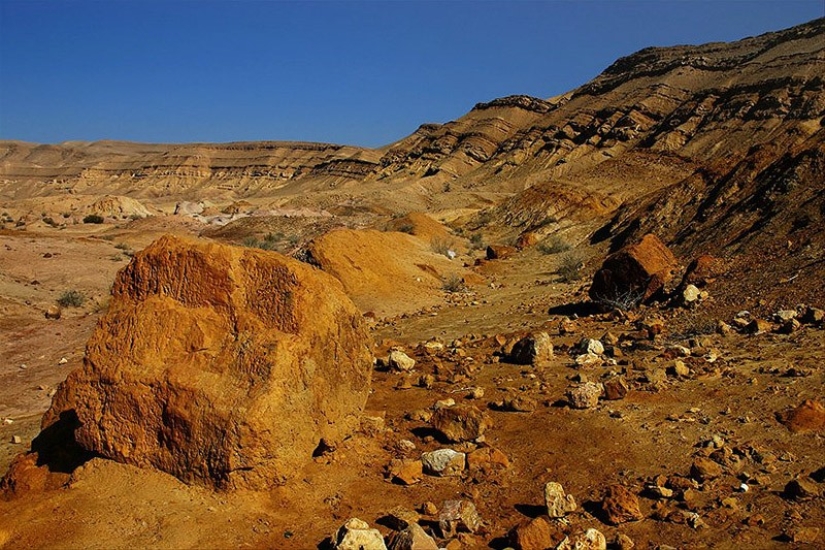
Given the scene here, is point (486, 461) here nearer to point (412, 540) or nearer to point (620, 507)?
point (620, 507)

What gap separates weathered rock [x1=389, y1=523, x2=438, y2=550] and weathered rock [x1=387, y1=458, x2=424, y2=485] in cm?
97

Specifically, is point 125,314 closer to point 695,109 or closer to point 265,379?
point 265,379

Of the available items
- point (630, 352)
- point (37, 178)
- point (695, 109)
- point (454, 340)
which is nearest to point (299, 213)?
point (695, 109)

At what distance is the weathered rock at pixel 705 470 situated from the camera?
4.42m

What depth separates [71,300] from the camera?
15.4 meters

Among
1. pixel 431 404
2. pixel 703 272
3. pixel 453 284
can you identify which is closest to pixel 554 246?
pixel 453 284

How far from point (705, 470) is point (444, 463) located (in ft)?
6.05

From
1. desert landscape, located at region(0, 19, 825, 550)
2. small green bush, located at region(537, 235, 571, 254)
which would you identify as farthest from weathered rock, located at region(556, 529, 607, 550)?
small green bush, located at region(537, 235, 571, 254)

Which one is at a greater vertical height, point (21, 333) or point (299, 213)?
point (299, 213)

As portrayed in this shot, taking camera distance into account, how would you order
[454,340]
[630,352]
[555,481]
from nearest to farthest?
[555,481] → [630,352] → [454,340]

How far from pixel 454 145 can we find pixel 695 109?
28.0 metres

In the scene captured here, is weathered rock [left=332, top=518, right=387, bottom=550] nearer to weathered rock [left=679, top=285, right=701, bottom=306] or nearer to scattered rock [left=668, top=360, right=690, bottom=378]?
scattered rock [left=668, top=360, right=690, bottom=378]

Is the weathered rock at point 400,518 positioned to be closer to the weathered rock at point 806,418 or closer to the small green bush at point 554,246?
the weathered rock at point 806,418

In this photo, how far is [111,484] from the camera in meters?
4.43
